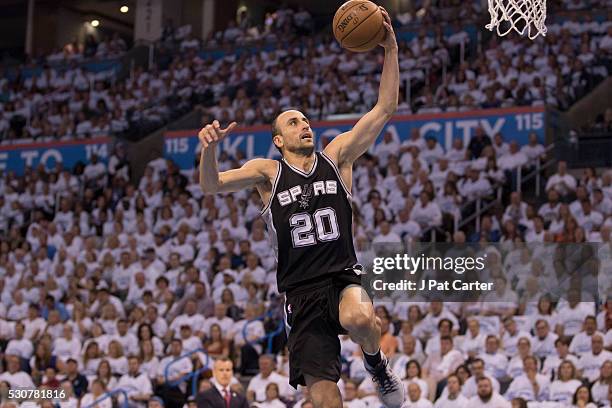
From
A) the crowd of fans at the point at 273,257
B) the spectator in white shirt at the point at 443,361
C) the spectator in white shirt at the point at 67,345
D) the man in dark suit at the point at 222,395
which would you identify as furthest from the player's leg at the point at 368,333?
the spectator in white shirt at the point at 67,345

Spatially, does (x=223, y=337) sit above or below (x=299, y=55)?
below

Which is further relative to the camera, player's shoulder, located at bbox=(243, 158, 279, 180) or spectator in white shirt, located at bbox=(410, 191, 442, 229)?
spectator in white shirt, located at bbox=(410, 191, 442, 229)

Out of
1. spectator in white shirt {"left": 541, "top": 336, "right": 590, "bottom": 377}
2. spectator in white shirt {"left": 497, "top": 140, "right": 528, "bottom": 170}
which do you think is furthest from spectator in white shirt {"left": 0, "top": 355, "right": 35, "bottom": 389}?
spectator in white shirt {"left": 497, "top": 140, "right": 528, "bottom": 170}

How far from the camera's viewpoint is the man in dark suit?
11820 millimetres

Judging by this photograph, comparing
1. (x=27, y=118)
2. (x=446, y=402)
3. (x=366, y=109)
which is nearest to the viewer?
(x=446, y=402)

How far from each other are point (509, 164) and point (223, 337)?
5.54 metres

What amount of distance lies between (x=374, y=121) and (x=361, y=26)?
0.68m

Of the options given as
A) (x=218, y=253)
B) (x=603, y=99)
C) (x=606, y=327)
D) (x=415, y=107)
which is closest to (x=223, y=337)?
(x=218, y=253)

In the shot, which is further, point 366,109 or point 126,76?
point 126,76

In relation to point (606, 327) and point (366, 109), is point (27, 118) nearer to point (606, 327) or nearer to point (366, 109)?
point (366, 109)

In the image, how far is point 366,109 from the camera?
20.2m

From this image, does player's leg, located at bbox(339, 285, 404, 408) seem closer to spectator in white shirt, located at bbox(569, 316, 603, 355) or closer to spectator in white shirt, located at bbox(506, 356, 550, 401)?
spectator in white shirt, located at bbox(506, 356, 550, 401)

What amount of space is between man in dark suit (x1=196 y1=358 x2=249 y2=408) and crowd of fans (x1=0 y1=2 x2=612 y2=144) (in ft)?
28.2

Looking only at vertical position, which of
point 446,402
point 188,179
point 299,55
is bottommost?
point 446,402
